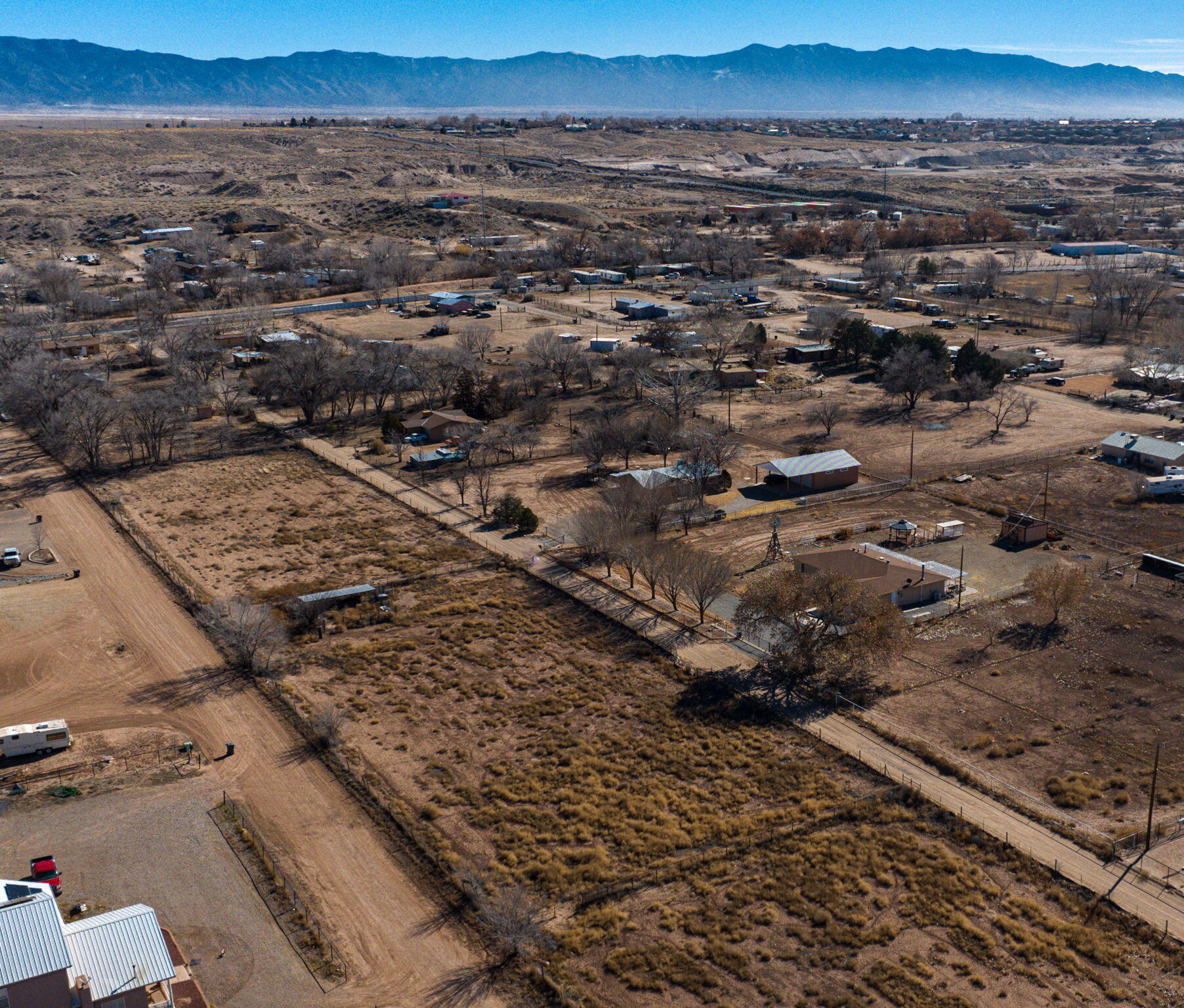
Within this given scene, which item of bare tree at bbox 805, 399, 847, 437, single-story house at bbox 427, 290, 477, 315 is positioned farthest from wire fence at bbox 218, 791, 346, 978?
single-story house at bbox 427, 290, 477, 315

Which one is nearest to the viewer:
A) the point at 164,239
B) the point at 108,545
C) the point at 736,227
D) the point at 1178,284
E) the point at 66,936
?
the point at 66,936

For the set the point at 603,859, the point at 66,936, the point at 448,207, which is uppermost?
the point at 448,207

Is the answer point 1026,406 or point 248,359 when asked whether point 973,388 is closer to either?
point 1026,406

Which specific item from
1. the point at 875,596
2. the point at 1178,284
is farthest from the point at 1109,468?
the point at 1178,284

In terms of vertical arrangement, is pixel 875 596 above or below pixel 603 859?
above

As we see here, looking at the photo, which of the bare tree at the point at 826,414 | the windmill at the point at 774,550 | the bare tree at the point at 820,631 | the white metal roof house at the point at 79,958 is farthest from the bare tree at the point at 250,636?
the bare tree at the point at 826,414

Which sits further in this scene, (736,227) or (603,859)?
(736,227)

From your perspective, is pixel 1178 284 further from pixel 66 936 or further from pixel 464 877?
pixel 66 936

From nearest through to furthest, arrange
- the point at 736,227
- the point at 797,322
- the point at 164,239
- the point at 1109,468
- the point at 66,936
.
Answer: the point at 66,936
the point at 1109,468
the point at 797,322
the point at 164,239
the point at 736,227

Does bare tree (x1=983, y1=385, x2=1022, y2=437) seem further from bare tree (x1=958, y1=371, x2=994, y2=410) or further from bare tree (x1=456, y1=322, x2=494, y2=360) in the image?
bare tree (x1=456, y1=322, x2=494, y2=360)
